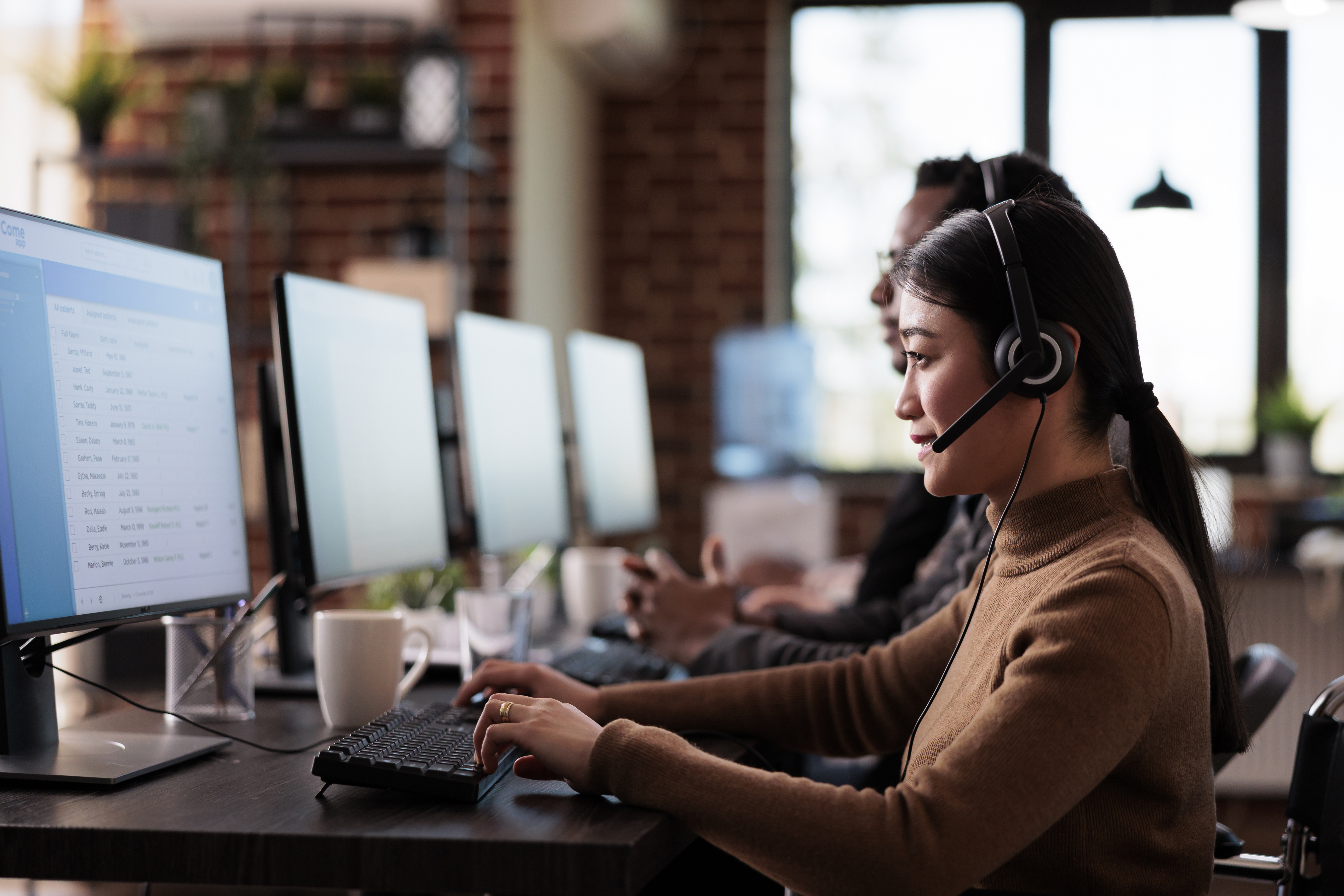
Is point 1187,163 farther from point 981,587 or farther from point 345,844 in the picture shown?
point 345,844

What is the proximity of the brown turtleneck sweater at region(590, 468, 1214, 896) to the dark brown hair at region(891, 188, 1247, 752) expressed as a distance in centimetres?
4

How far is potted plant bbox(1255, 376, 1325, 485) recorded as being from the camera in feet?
12.7

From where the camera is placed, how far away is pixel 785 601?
2135 mm

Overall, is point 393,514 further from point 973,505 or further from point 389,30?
point 389,30

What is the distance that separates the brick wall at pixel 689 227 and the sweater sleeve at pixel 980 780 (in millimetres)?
3356

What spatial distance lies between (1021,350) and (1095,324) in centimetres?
9

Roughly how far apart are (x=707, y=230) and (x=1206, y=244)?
5.65 ft

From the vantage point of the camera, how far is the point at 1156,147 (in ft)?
13.7

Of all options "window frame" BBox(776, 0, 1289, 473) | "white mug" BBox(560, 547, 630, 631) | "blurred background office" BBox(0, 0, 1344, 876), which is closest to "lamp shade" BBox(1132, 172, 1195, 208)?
"blurred background office" BBox(0, 0, 1344, 876)

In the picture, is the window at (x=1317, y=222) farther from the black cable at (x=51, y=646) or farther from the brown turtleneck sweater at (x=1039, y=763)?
the black cable at (x=51, y=646)

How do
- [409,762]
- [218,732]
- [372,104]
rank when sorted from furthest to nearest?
[372,104] → [218,732] → [409,762]

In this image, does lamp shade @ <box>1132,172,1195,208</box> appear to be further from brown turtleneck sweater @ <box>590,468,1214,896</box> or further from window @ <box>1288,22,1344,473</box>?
brown turtleneck sweater @ <box>590,468,1214,896</box>

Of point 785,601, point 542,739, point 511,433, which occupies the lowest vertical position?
point 785,601

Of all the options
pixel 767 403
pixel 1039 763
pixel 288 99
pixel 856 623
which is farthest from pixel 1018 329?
pixel 767 403
